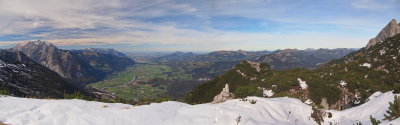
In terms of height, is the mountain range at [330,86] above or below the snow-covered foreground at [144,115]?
below

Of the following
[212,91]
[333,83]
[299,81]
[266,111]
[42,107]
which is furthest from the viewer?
[212,91]

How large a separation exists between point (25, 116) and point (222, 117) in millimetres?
12243

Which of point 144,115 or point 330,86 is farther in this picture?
point 330,86

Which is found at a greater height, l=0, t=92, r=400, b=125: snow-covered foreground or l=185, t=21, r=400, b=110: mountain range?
l=0, t=92, r=400, b=125: snow-covered foreground

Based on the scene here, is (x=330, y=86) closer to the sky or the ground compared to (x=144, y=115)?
closer to the ground

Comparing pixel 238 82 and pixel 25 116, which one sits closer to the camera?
pixel 25 116

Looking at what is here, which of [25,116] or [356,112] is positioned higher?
[25,116]

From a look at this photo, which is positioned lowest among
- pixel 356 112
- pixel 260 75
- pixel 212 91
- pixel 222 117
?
pixel 212 91

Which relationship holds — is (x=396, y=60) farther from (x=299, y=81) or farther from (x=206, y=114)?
(x=206, y=114)

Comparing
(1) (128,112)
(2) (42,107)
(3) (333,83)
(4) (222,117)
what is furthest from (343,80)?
(2) (42,107)

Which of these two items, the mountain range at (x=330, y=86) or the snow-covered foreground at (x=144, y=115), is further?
the mountain range at (x=330, y=86)

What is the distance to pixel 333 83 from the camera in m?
54.5

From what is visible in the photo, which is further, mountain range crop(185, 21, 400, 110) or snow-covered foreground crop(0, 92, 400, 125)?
mountain range crop(185, 21, 400, 110)

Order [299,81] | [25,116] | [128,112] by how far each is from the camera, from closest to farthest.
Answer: [25,116]
[128,112]
[299,81]
